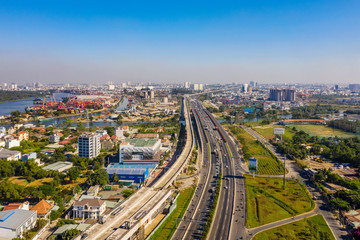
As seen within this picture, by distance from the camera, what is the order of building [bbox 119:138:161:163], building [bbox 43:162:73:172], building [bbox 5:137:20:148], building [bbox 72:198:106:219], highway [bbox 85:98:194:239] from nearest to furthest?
highway [bbox 85:98:194:239], building [bbox 72:198:106:219], building [bbox 43:162:73:172], building [bbox 119:138:161:163], building [bbox 5:137:20:148]

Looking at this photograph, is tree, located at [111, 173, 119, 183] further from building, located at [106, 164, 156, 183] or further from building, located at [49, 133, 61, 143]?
building, located at [49, 133, 61, 143]

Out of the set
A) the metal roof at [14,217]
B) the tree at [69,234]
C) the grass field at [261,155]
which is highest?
the metal roof at [14,217]

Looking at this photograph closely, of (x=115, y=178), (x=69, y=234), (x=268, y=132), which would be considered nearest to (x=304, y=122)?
(x=268, y=132)

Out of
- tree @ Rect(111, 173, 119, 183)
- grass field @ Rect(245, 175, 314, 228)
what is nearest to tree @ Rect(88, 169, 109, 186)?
tree @ Rect(111, 173, 119, 183)

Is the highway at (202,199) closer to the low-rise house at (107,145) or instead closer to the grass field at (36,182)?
the grass field at (36,182)

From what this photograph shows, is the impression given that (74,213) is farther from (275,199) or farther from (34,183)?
(275,199)

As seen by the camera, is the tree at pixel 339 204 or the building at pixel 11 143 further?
the building at pixel 11 143

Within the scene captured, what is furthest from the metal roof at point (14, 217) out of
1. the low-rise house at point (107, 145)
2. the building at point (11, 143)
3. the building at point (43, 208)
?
the building at point (11, 143)

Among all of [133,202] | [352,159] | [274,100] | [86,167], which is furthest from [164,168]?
[274,100]
